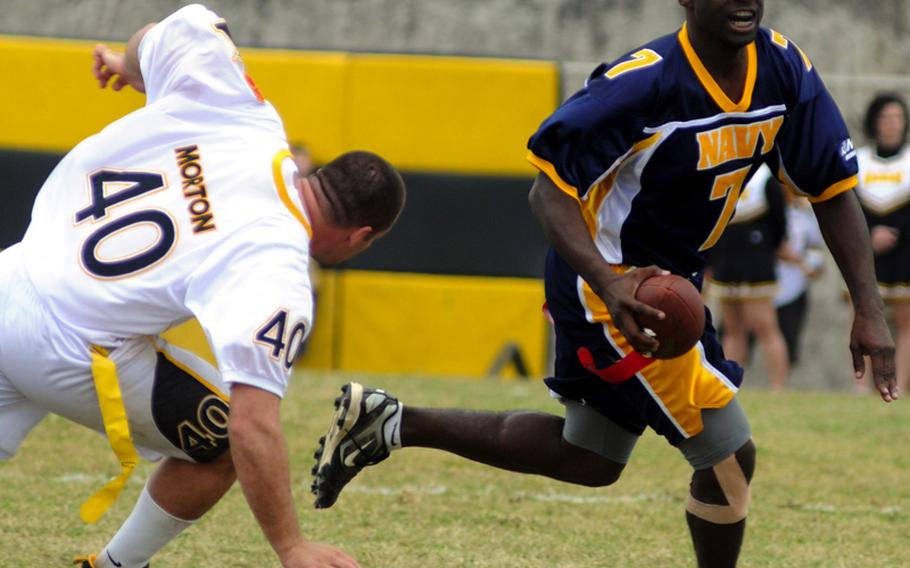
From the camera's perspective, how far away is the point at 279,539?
346 centimetres

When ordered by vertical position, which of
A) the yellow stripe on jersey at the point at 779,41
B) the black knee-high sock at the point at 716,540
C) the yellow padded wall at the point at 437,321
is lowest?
the yellow padded wall at the point at 437,321

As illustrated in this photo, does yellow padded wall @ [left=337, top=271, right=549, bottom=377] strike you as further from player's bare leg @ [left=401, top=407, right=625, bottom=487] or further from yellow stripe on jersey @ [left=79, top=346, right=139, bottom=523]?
yellow stripe on jersey @ [left=79, top=346, right=139, bottom=523]

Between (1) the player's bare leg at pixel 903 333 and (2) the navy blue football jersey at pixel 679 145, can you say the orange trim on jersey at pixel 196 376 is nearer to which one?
(2) the navy blue football jersey at pixel 679 145

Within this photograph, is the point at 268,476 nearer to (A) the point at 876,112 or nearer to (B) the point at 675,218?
(B) the point at 675,218

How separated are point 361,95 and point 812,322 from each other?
4.21 meters

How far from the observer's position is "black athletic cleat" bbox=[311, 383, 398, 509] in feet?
16.2

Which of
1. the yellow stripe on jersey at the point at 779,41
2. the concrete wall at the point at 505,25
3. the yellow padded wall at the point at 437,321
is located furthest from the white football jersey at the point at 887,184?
the yellow stripe on jersey at the point at 779,41

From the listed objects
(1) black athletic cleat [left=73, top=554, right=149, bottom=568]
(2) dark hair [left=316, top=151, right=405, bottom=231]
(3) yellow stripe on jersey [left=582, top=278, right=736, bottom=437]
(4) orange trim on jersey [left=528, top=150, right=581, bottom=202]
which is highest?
(2) dark hair [left=316, top=151, right=405, bottom=231]

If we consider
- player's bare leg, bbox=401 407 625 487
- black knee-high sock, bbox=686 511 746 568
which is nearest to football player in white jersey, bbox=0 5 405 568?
player's bare leg, bbox=401 407 625 487

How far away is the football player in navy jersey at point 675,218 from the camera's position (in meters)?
4.27

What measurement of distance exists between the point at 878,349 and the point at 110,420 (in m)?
2.15

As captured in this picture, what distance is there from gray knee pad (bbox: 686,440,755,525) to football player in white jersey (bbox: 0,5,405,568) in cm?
130

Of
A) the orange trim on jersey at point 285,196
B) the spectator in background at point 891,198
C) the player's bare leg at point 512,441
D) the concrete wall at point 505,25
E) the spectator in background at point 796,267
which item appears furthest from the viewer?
the concrete wall at point 505,25

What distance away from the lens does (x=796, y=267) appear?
11.4 meters
